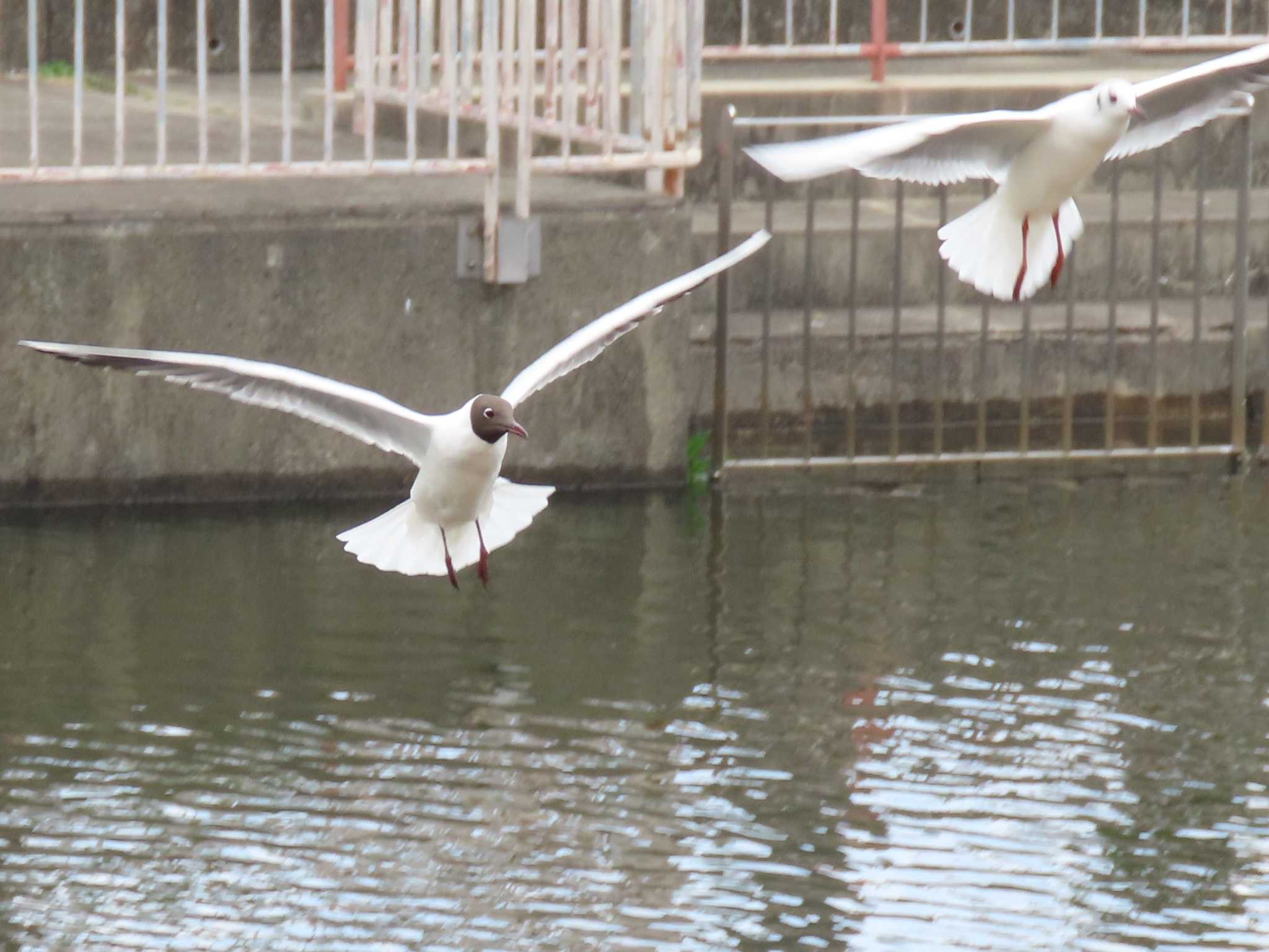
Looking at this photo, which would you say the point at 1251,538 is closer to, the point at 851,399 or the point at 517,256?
the point at 851,399

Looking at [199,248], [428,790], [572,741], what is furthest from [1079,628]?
[199,248]

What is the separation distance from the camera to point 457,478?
24.7 feet

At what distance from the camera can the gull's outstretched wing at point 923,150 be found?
6.99 meters

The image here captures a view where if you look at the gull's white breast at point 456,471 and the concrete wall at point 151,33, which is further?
the concrete wall at point 151,33

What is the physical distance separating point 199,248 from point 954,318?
10.4ft

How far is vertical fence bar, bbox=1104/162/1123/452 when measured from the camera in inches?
418

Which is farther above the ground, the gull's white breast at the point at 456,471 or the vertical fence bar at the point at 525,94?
the vertical fence bar at the point at 525,94

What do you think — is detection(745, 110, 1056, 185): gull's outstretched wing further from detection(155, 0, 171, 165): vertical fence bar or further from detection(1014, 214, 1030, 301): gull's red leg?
detection(155, 0, 171, 165): vertical fence bar

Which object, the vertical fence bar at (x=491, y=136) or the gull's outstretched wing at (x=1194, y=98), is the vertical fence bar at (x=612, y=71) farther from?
the gull's outstretched wing at (x=1194, y=98)

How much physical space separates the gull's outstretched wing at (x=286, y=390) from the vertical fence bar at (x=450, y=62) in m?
2.13

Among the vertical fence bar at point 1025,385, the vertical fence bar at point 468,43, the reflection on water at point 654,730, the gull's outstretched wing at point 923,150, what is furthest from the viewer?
the vertical fence bar at point 1025,385

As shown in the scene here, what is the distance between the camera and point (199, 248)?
31.8 feet

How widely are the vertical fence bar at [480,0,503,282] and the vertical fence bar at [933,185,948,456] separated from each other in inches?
70.1

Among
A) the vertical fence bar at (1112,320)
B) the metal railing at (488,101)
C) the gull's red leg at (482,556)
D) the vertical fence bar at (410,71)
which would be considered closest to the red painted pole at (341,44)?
the metal railing at (488,101)
